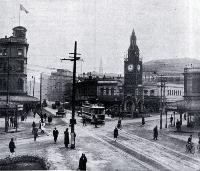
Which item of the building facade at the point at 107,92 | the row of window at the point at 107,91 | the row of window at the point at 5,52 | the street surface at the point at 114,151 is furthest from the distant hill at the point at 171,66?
the street surface at the point at 114,151

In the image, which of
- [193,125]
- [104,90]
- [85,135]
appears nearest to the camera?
[85,135]

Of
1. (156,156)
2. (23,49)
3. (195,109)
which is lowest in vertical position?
(156,156)

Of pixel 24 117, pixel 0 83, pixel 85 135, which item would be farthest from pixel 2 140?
pixel 0 83

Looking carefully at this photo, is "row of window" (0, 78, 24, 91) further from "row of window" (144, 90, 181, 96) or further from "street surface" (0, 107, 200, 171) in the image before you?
"row of window" (144, 90, 181, 96)

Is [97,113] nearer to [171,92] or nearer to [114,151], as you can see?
[114,151]

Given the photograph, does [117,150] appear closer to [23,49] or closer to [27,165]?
[27,165]

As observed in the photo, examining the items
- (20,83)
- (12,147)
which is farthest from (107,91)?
(12,147)

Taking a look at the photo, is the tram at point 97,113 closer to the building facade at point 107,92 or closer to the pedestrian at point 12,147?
the pedestrian at point 12,147
